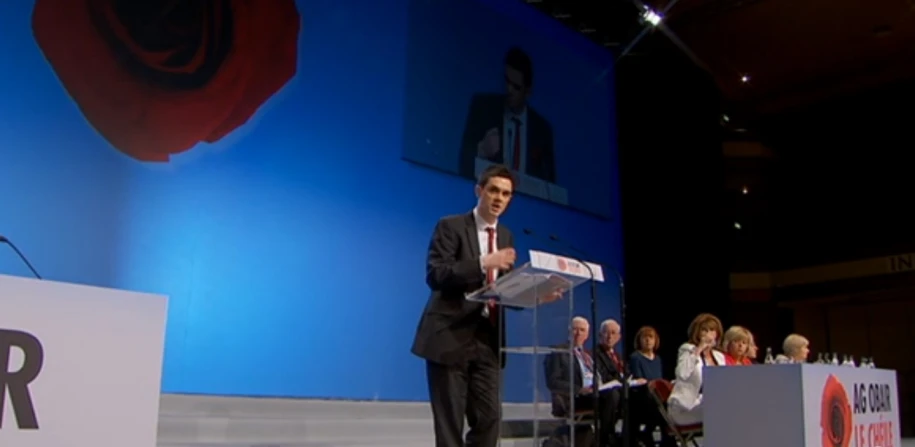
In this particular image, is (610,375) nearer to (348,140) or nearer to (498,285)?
(348,140)

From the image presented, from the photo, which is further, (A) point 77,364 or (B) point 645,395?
(B) point 645,395

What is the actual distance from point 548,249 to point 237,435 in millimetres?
3085

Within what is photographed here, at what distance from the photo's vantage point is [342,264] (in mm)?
5281

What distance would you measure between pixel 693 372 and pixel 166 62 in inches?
128

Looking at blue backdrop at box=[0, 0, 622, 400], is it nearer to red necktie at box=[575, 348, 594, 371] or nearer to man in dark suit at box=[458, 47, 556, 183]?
man in dark suit at box=[458, 47, 556, 183]

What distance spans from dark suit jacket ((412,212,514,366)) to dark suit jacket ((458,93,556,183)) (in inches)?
136

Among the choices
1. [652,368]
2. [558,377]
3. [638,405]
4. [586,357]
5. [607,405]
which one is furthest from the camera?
[652,368]

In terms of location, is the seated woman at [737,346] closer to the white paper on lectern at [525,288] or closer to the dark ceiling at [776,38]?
the white paper on lectern at [525,288]

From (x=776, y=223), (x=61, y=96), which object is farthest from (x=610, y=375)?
(x=776, y=223)

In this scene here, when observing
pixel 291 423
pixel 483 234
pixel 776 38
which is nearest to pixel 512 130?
pixel 291 423

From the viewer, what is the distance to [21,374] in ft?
5.30

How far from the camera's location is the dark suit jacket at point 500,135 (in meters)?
6.18

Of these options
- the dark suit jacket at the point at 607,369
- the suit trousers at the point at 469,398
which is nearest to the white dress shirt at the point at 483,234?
the suit trousers at the point at 469,398

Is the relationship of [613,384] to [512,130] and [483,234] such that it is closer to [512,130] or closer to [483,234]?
[512,130]
